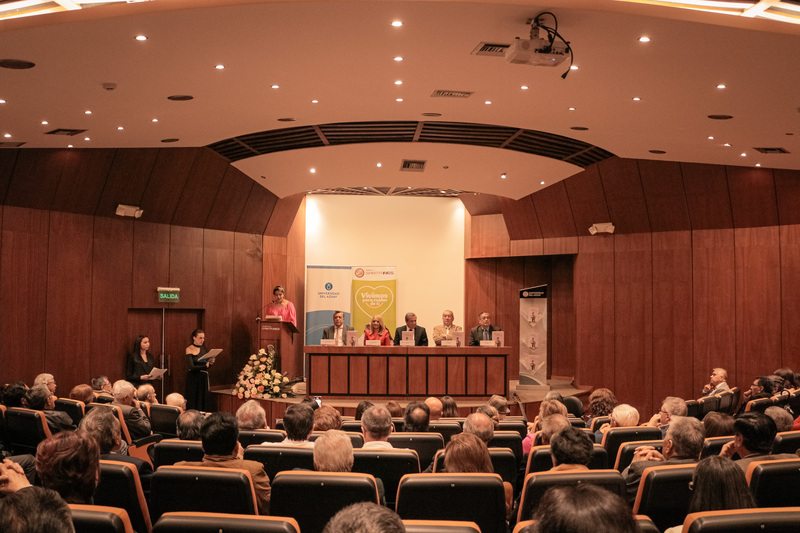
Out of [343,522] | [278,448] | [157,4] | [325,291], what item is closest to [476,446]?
[278,448]

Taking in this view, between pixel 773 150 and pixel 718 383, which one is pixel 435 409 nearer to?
pixel 718 383

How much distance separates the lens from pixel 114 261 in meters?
11.9

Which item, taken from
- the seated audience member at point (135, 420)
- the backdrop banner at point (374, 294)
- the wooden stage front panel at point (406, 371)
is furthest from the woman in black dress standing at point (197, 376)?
the seated audience member at point (135, 420)

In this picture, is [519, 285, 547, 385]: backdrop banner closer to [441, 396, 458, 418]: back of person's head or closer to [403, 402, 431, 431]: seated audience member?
[441, 396, 458, 418]: back of person's head

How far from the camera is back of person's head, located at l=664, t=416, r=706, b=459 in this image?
4051 millimetres

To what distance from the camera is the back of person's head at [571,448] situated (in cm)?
388

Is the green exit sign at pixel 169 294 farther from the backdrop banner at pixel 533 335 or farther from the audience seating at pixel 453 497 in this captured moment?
the audience seating at pixel 453 497

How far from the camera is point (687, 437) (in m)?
4.05

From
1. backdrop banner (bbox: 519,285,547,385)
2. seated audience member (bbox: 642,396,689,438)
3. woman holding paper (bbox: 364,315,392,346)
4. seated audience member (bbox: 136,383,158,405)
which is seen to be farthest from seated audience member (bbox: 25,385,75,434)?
backdrop banner (bbox: 519,285,547,385)

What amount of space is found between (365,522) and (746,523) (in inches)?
56.1

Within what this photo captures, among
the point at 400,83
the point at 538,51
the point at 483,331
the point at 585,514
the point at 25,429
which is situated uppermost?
the point at 400,83

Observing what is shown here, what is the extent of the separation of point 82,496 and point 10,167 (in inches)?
322

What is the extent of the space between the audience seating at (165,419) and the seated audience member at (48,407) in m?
0.78

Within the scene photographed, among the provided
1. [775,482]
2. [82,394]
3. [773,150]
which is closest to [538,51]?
[775,482]
